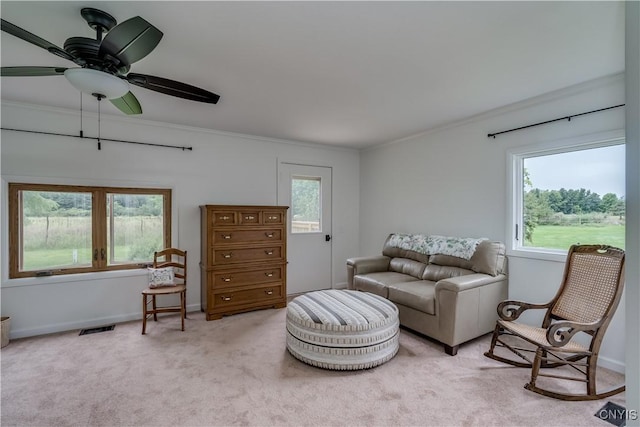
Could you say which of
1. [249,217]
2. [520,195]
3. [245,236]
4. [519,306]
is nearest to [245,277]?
[245,236]

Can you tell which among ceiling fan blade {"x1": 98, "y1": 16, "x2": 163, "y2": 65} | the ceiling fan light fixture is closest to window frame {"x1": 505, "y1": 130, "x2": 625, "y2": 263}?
ceiling fan blade {"x1": 98, "y1": 16, "x2": 163, "y2": 65}

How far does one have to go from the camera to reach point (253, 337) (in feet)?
10.3

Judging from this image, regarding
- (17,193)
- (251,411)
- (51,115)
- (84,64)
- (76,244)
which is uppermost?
(51,115)

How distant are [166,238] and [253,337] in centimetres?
176

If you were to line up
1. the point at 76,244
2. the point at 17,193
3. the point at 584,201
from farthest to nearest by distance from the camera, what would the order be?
the point at 76,244 → the point at 17,193 → the point at 584,201

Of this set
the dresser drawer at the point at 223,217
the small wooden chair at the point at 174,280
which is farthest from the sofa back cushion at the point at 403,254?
the small wooden chair at the point at 174,280

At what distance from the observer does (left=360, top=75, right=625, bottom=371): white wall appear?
2.61 m

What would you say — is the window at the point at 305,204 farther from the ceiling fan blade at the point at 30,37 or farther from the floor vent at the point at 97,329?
the ceiling fan blade at the point at 30,37

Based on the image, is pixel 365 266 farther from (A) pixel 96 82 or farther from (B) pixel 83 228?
(B) pixel 83 228

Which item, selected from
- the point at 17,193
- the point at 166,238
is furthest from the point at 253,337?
the point at 17,193

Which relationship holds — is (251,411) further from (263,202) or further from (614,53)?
(614,53)

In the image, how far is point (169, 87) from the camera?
2.05 meters

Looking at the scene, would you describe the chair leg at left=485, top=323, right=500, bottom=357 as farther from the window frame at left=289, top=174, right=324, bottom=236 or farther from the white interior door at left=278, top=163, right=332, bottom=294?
the window frame at left=289, top=174, right=324, bottom=236

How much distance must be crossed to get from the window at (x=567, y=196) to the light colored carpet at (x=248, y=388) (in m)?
1.15
